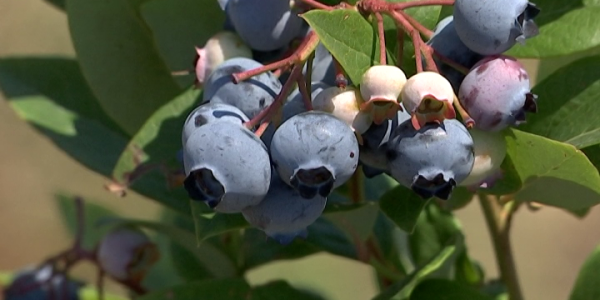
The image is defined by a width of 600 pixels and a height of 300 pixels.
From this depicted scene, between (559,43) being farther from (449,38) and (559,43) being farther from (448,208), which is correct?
(448,208)

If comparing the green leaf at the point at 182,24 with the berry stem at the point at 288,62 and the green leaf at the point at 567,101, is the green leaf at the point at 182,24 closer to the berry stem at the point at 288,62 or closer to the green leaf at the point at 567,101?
the berry stem at the point at 288,62

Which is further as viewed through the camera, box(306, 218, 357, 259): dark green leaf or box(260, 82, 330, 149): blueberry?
box(306, 218, 357, 259): dark green leaf

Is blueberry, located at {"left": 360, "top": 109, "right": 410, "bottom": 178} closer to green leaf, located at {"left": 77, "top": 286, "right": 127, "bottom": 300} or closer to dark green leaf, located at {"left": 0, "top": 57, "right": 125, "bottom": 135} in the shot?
dark green leaf, located at {"left": 0, "top": 57, "right": 125, "bottom": 135}

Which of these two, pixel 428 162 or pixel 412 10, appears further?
pixel 412 10

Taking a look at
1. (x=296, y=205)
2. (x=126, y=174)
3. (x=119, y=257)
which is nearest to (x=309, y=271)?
(x=119, y=257)

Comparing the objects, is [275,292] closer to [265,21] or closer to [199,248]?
[199,248]

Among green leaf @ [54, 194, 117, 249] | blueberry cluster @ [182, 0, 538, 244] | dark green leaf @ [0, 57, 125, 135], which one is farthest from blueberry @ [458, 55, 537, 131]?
green leaf @ [54, 194, 117, 249]
